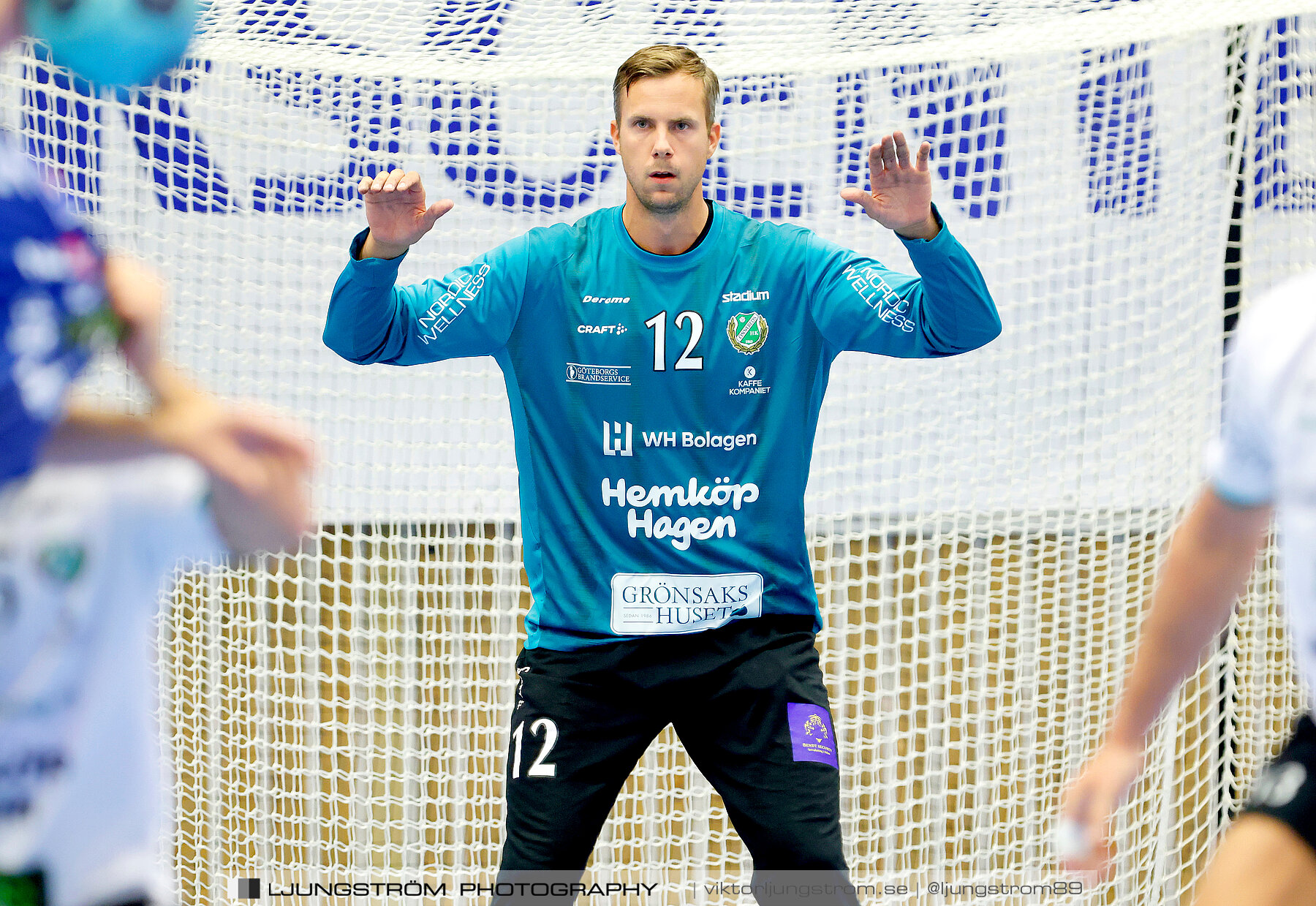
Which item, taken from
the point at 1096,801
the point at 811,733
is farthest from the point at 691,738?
the point at 1096,801

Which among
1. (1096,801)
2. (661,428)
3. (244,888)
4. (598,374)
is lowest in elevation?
(244,888)

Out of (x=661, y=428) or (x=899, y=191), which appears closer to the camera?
(x=899, y=191)

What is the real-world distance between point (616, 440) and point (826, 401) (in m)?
1.49

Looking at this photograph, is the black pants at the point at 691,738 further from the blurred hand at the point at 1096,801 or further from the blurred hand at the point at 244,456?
the blurred hand at the point at 244,456

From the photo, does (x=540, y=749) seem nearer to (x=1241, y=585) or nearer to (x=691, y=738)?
(x=691, y=738)

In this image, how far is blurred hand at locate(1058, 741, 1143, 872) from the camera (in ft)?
4.74

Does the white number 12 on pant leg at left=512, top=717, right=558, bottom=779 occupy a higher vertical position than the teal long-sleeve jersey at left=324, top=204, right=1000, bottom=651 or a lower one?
lower

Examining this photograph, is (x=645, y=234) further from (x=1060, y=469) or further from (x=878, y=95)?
(x=1060, y=469)

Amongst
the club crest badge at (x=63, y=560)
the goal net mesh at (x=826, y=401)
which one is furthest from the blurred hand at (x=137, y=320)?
the goal net mesh at (x=826, y=401)

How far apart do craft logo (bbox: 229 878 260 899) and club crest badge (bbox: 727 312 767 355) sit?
2.30m

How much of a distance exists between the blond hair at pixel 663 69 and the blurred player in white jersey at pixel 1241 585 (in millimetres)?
1340

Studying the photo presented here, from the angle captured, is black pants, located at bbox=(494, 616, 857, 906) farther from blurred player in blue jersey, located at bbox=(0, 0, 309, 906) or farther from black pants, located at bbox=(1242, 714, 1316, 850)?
blurred player in blue jersey, located at bbox=(0, 0, 309, 906)

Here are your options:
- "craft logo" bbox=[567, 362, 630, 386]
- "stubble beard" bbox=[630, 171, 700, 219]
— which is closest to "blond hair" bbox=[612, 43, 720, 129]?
"stubble beard" bbox=[630, 171, 700, 219]

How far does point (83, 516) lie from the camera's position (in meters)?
1.12
